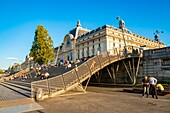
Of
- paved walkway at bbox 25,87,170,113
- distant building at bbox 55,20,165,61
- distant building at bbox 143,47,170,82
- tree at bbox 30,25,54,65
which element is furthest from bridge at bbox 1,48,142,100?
distant building at bbox 55,20,165,61

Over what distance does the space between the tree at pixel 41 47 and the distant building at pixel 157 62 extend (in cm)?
2421

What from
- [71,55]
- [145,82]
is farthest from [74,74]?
[71,55]

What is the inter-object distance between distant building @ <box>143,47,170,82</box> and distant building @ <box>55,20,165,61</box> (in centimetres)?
2707

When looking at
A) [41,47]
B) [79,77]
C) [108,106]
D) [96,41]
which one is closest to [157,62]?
[79,77]

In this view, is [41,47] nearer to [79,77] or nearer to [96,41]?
[79,77]

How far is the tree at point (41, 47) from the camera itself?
1519 inches

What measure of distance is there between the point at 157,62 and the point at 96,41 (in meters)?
43.7

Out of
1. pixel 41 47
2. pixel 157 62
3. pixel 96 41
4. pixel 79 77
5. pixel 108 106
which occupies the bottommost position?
pixel 108 106

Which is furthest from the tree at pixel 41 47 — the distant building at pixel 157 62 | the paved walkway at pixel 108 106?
the paved walkway at pixel 108 106

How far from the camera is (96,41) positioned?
2581 inches

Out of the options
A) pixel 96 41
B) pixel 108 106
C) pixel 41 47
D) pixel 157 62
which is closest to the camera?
pixel 108 106

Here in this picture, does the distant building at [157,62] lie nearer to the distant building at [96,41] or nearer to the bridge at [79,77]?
the bridge at [79,77]

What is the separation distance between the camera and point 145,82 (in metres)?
12.5

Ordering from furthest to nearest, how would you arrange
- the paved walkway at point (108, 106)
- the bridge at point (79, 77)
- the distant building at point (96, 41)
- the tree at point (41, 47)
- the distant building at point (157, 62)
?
the distant building at point (96, 41) < the tree at point (41, 47) < the distant building at point (157, 62) < the bridge at point (79, 77) < the paved walkway at point (108, 106)
